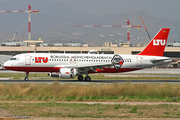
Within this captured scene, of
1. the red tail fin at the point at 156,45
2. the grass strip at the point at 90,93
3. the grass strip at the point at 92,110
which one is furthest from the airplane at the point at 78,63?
the grass strip at the point at 92,110

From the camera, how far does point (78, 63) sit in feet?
151

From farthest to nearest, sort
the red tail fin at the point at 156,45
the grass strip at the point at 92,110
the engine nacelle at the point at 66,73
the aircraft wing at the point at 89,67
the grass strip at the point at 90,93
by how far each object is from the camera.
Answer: the red tail fin at the point at 156,45 → the aircraft wing at the point at 89,67 → the engine nacelle at the point at 66,73 → the grass strip at the point at 90,93 → the grass strip at the point at 92,110

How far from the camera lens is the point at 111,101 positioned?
2528cm

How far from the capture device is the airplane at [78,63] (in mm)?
44094

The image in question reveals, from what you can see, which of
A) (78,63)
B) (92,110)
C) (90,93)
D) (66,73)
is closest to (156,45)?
(78,63)

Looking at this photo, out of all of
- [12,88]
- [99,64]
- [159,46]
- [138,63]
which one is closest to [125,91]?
[12,88]

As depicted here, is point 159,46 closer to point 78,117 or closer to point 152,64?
point 152,64

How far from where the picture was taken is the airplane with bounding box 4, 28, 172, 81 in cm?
4409

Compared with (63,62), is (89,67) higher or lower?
lower

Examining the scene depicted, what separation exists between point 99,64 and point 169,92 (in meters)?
16.2

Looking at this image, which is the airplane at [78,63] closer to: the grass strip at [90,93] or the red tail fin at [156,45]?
the red tail fin at [156,45]

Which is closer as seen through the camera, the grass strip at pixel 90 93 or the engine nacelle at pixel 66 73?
the grass strip at pixel 90 93

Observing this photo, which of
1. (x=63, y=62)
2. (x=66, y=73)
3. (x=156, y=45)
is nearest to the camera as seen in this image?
(x=66, y=73)

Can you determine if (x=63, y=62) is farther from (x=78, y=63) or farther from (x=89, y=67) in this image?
(x=89, y=67)
